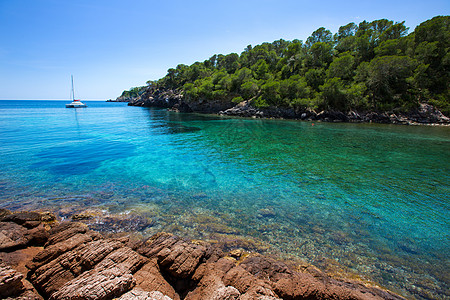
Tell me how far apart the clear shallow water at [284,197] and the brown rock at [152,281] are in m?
2.72

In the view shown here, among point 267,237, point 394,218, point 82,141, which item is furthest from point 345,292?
point 82,141

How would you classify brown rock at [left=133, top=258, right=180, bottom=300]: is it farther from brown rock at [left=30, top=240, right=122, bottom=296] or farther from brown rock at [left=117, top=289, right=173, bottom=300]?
brown rock at [left=30, top=240, right=122, bottom=296]

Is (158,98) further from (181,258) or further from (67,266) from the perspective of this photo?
(181,258)

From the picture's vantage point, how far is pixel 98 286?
4195 mm

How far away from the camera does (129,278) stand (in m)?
4.62

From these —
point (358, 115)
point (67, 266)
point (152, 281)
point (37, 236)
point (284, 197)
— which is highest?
point (358, 115)

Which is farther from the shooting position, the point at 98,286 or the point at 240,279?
the point at 240,279

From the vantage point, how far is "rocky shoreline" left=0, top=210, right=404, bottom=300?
4336 millimetres

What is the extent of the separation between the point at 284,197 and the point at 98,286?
30.6 feet

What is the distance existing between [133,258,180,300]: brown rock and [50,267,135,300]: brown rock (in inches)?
13.7

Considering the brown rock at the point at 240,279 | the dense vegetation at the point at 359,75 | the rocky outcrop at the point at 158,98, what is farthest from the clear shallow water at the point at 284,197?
the rocky outcrop at the point at 158,98

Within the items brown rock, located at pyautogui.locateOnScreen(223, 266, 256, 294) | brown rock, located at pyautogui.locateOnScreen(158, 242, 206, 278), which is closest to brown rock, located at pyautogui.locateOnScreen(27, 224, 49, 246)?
brown rock, located at pyautogui.locateOnScreen(158, 242, 206, 278)

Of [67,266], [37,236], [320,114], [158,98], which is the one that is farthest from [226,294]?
[158,98]

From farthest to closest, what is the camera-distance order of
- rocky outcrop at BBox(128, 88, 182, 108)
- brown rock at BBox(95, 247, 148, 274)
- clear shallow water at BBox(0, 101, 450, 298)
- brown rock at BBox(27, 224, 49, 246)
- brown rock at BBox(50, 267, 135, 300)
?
1. rocky outcrop at BBox(128, 88, 182, 108)
2. clear shallow water at BBox(0, 101, 450, 298)
3. brown rock at BBox(27, 224, 49, 246)
4. brown rock at BBox(95, 247, 148, 274)
5. brown rock at BBox(50, 267, 135, 300)
